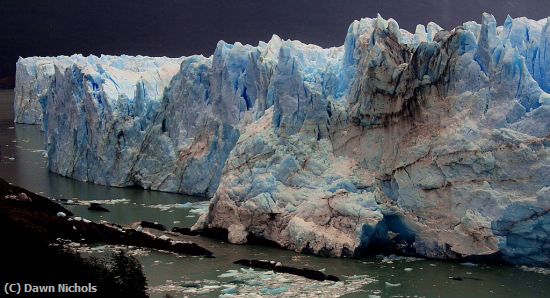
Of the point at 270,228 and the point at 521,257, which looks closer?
the point at 521,257

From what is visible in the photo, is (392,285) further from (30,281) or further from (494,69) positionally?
(30,281)

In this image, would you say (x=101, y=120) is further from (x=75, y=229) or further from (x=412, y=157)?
(x=412, y=157)

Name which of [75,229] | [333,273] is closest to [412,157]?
[333,273]

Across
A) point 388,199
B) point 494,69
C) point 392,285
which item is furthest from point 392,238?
point 494,69

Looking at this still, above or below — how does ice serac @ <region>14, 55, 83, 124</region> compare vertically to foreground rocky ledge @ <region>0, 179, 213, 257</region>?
above

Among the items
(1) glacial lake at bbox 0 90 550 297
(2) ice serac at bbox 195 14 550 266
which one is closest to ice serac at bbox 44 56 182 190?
(2) ice serac at bbox 195 14 550 266

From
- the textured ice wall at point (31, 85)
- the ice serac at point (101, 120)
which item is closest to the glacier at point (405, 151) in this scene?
the ice serac at point (101, 120)

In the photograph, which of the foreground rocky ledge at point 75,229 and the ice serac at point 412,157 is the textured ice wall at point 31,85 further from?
the ice serac at point 412,157

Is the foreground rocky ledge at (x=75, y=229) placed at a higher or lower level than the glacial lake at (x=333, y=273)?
higher

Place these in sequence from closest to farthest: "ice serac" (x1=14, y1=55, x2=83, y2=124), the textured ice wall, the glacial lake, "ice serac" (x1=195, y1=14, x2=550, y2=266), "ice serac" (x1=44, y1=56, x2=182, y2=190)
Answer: the glacial lake
"ice serac" (x1=195, y1=14, x2=550, y2=266)
"ice serac" (x1=44, y1=56, x2=182, y2=190)
the textured ice wall
"ice serac" (x1=14, y1=55, x2=83, y2=124)

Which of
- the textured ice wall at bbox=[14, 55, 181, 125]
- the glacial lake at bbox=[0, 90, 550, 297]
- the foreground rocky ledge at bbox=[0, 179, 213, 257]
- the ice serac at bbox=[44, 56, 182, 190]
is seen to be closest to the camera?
the glacial lake at bbox=[0, 90, 550, 297]

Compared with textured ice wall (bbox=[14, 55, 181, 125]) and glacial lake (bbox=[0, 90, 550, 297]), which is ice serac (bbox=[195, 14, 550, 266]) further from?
textured ice wall (bbox=[14, 55, 181, 125])
